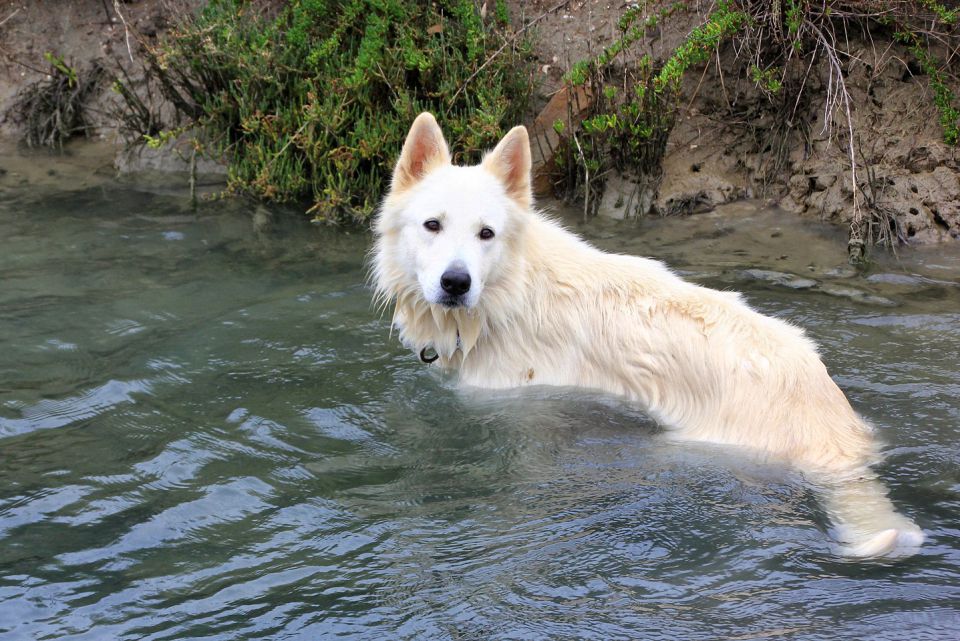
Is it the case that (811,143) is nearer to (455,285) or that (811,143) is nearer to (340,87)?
(340,87)

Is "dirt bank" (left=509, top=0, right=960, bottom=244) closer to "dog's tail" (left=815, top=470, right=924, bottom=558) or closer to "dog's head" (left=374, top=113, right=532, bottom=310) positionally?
"dog's head" (left=374, top=113, right=532, bottom=310)

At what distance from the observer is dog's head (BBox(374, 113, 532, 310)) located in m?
4.51

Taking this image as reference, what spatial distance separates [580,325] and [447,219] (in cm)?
94

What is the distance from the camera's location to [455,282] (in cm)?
443

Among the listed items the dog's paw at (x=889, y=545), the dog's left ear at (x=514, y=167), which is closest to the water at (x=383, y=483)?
the dog's paw at (x=889, y=545)

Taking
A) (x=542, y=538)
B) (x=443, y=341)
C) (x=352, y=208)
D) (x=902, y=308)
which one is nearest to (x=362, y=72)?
(x=352, y=208)

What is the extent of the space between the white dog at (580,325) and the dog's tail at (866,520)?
0.01 m

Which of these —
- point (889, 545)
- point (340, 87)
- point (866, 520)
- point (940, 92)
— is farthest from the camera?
point (340, 87)

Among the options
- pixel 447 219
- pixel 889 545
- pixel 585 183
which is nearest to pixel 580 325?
pixel 447 219

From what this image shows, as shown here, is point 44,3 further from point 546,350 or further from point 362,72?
point 546,350

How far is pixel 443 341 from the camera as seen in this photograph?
16.5 feet

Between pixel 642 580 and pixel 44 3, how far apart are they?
9.75 meters

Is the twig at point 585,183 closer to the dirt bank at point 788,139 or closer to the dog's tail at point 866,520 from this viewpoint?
the dirt bank at point 788,139

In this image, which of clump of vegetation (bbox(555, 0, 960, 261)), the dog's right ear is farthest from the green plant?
the dog's right ear
